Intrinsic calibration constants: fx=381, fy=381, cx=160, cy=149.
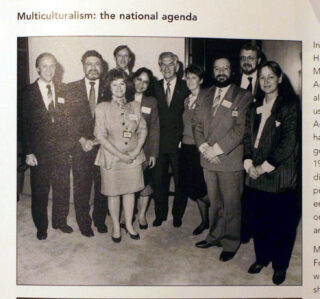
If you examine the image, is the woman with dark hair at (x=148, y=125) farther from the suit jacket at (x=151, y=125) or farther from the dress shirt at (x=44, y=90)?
the dress shirt at (x=44, y=90)

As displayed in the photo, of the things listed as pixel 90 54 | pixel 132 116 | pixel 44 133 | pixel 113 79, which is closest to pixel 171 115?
pixel 132 116

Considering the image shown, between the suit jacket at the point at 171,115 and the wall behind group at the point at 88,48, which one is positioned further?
the suit jacket at the point at 171,115

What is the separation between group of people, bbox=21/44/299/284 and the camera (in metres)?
1.52

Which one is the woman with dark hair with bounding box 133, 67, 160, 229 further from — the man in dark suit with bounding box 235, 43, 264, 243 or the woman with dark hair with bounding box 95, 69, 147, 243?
the man in dark suit with bounding box 235, 43, 264, 243

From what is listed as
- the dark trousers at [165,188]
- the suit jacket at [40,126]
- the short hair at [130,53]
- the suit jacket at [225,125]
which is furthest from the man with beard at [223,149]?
the suit jacket at [40,126]

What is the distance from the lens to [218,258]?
5.11 feet

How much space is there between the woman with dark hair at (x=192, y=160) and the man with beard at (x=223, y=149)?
0.08 ft

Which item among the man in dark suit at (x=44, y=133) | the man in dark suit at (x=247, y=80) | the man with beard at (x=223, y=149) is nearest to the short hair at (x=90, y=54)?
the man in dark suit at (x=44, y=133)

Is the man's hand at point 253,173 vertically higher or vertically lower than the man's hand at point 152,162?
lower

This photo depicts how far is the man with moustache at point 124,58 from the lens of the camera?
1509 mm

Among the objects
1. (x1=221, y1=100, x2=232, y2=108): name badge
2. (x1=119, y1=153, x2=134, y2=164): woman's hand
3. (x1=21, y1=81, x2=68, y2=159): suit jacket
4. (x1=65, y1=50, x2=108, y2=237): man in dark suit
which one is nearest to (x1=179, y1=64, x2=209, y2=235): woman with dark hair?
(x1=221, y1=100, x2=232, y2=108): name badge

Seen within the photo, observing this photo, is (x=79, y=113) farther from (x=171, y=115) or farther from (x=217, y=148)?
(x=217, y=148)

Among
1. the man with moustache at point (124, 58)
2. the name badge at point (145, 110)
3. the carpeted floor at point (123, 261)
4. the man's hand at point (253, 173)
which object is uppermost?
the man with moustache at point (124, 58)

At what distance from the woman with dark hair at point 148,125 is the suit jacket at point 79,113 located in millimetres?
214
